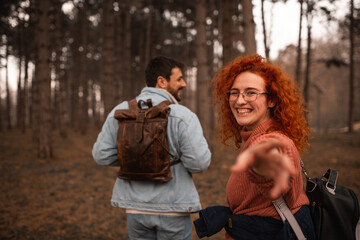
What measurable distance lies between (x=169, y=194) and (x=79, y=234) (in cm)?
295

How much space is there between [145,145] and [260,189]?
41.4 inches

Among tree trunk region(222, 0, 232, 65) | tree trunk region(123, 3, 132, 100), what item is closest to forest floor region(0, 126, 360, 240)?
tree trunk region(222, 0, 232, 65)

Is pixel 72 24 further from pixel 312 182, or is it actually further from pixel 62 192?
pixel 312 182

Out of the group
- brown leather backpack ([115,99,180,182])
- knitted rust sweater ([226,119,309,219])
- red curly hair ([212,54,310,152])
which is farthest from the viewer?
brown leather backpack ([115,99,180,182])

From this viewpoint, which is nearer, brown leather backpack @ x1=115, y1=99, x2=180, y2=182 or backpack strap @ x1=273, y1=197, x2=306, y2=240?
backpack strap @ x1=273, y1=197, x2=306, y2=240

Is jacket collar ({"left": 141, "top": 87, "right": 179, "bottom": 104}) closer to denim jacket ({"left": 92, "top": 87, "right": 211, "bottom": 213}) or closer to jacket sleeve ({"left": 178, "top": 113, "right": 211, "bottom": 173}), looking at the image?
denim jacket ({"left": 92, "top": 87, "right": 211, "bottom": 213})

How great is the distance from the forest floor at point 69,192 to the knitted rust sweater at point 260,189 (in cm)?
303

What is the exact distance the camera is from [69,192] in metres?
6.12

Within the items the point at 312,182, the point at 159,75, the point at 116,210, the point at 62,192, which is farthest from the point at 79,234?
the point at 312,182

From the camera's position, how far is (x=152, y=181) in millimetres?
2127

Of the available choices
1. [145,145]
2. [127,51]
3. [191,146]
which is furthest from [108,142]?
[127,51]

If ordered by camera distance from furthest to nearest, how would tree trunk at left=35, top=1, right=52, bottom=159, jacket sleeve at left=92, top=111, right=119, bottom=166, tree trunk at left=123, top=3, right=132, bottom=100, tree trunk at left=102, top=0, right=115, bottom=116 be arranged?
tree trunk at left=123, top=3, right=132, bottom=100 → tree trunk at left=102, top=0, right=115, bottom=116 → tree trunk at left=35, top=1, right=52, bottom=159 → jacket sleeve at left=92, top=111, right=119, bottom=166

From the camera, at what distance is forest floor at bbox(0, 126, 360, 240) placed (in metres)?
4.42

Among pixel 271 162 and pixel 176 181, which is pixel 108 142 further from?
pixel 271 162
